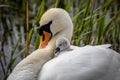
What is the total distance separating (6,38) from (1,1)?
1142 mm

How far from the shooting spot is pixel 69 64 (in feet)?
9.83

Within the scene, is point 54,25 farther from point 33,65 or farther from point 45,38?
point 33,65

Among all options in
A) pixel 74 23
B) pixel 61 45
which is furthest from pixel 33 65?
pixel 74 23

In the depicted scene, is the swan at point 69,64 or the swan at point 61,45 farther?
the swan at point 61,45

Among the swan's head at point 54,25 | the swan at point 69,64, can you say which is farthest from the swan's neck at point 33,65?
the swan's head at point 54,25

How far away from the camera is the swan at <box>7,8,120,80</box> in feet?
9.70

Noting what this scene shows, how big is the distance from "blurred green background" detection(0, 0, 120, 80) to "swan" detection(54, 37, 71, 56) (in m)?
0.73

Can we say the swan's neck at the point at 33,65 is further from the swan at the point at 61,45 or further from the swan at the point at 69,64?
the swan at the point at 61,45

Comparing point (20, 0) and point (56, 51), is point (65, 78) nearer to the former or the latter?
point (56, 51)

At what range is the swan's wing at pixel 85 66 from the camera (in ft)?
9.68

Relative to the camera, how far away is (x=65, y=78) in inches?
116

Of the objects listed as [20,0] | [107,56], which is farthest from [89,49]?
[20,0]

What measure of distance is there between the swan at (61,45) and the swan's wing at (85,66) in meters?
0.13

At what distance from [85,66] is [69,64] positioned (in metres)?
0.11
